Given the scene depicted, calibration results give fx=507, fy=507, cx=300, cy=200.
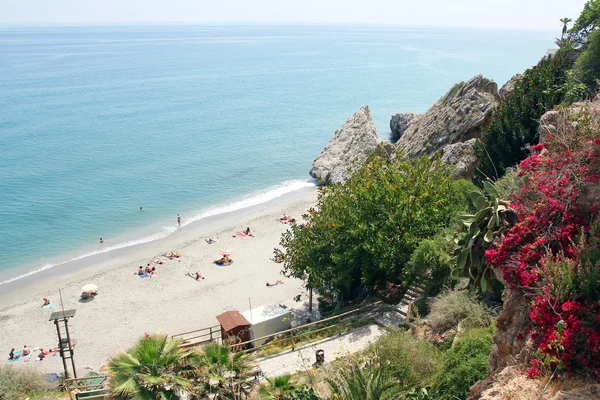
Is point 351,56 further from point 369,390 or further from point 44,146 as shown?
point 369,390

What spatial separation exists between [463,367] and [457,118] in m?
28.3

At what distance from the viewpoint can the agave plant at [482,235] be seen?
418 inches

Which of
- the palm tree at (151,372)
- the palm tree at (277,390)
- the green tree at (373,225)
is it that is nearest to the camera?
the palm tree at (151,372)

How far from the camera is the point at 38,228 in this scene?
4300 centimetres

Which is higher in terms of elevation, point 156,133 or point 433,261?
point 156,133

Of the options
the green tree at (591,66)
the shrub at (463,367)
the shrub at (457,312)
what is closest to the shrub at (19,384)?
the shrub at (463,367)

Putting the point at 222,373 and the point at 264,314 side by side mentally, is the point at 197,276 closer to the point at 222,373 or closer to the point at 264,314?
the point at 264,314

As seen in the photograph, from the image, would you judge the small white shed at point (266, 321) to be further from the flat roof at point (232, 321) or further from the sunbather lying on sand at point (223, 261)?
the sunbather lying on sand at point (223, 261)

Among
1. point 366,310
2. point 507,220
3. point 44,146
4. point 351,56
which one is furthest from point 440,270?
point 351,56

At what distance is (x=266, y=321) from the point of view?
20.4 m

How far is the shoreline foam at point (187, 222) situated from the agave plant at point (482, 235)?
106 feet

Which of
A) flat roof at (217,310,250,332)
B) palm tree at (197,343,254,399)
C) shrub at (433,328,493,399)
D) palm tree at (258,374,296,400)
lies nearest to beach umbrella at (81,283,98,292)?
flat roof at (217,310,250,332)

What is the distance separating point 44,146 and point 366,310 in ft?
199

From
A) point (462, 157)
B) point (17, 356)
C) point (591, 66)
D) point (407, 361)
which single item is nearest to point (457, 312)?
point (407, 361)
